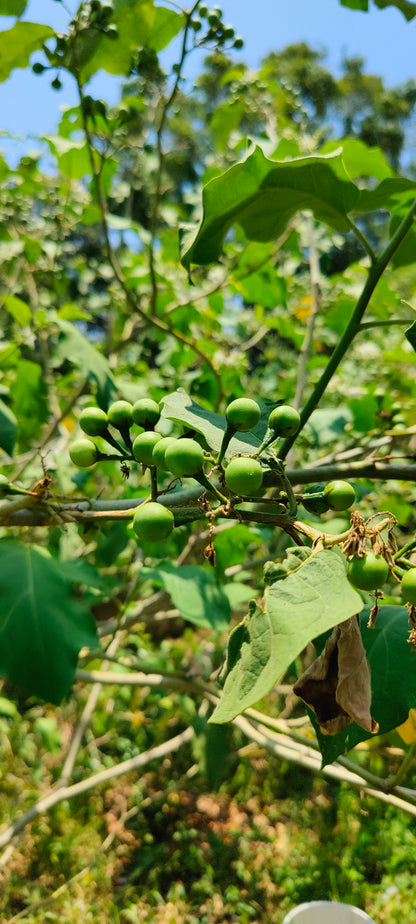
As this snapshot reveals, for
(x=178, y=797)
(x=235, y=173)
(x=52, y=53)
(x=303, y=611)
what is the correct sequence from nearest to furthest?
(x=303, y=611)
(x=235, y=173)
(x=52, y=53)
(x=178, y=797)

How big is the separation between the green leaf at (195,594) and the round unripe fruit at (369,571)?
81 centimetres

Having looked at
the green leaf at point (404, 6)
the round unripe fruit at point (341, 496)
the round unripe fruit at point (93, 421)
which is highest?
the green leaf at point (404, 6)

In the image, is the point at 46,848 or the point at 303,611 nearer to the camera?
the point at 303,611

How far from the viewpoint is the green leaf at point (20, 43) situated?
154 cm

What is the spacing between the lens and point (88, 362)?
1.66m

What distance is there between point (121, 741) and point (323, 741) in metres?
3.69

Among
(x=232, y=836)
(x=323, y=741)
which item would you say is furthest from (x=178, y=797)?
(x=323, y=741)

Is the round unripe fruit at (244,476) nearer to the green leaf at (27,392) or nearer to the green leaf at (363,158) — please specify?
the green leaf at (363,158)

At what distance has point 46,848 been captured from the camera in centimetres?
335

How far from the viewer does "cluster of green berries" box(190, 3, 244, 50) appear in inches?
69.8

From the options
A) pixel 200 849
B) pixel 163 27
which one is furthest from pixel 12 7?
pixel 200 849

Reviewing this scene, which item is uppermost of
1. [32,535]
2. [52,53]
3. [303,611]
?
[52,53]

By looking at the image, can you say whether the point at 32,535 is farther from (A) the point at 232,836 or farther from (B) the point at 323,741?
(B) the point at 323,741

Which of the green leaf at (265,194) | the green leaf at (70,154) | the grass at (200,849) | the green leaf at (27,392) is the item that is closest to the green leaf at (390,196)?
the green leaf at (265,194)
